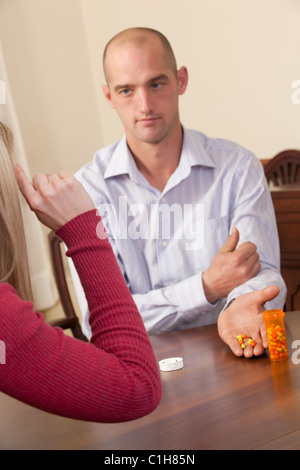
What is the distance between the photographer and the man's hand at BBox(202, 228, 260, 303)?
193cm

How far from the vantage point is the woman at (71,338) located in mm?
902

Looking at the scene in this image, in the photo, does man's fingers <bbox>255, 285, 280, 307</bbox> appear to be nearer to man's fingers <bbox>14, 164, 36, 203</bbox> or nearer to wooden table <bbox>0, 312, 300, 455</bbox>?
wooden table <bbox>0, 312, 300, 455</bbox>

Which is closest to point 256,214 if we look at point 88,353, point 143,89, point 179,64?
point 143,89

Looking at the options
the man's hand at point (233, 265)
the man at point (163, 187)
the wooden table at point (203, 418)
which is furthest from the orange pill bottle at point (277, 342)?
the man at point (163, 187)

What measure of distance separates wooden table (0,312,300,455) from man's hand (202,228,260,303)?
0.44 m

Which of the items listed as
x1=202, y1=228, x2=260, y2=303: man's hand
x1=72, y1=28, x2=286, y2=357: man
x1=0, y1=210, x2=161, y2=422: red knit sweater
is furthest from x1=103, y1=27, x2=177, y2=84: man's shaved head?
x1=0, y1=210, x2=161, y2=422: red knit sweater

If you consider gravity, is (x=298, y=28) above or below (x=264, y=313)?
above

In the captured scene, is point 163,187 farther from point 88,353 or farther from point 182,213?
point 88,353

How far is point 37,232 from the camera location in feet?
16.8

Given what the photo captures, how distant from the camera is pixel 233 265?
6.35ft
